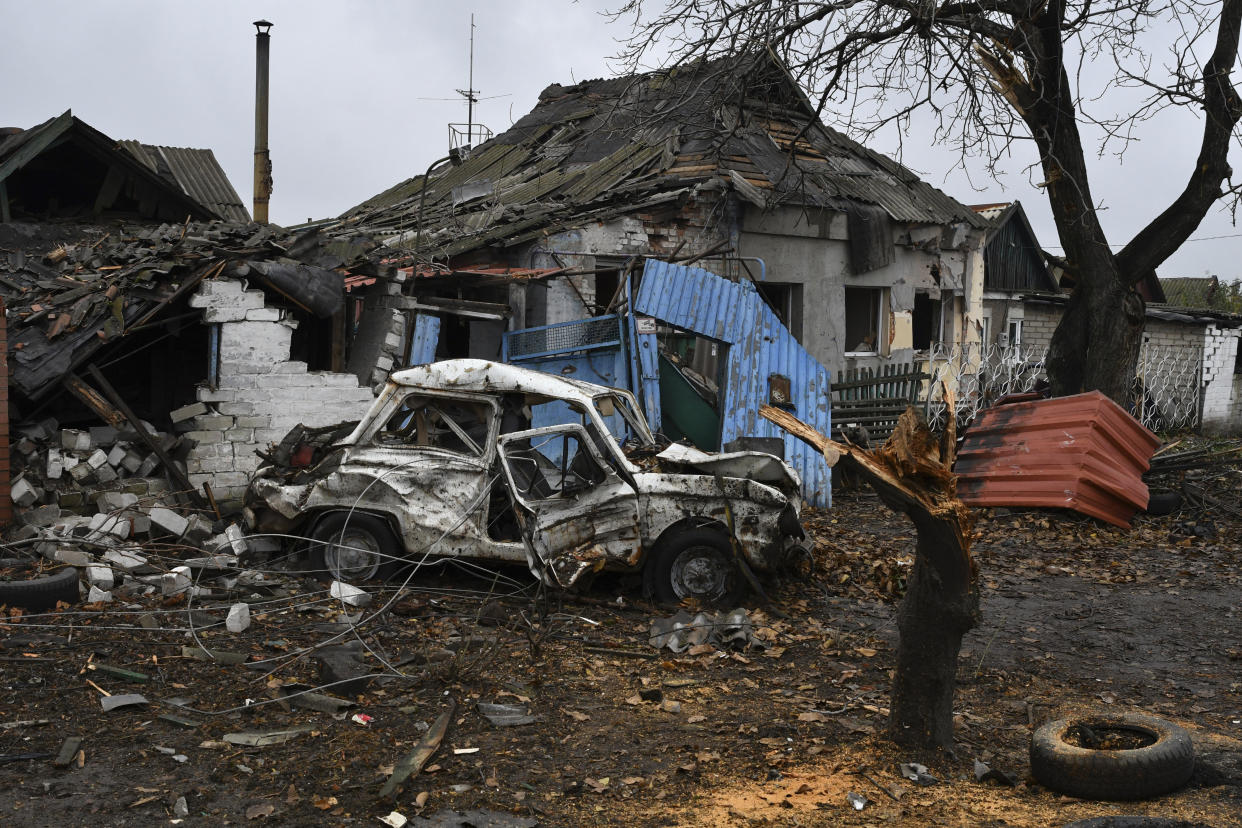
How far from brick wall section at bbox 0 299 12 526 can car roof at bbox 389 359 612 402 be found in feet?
10.9

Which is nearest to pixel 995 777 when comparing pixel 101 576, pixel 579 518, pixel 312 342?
pixel 579 518

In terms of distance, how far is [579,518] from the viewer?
7582 millimetres

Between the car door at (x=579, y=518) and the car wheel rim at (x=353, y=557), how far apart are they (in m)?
1.23

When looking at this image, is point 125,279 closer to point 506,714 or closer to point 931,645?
point 506,714

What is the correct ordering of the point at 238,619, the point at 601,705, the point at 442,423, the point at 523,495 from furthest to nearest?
the point at 442,423, the point at 523,495, the point at 238,619, the point at 601,705

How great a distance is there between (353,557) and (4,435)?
3261 mm

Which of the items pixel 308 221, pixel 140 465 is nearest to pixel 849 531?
pixel 140 465

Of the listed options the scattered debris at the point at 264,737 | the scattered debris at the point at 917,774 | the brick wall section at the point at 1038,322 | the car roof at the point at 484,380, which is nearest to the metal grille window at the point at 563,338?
the car roof at the point at 484,380

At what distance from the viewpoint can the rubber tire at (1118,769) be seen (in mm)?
4562

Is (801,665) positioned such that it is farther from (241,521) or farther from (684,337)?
(684,337)

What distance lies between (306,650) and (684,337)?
337 inches

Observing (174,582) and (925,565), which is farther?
(174,582)

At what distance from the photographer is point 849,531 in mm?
10992

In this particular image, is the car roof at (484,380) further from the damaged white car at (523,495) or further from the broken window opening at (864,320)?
the broken window opening at (864,320)
